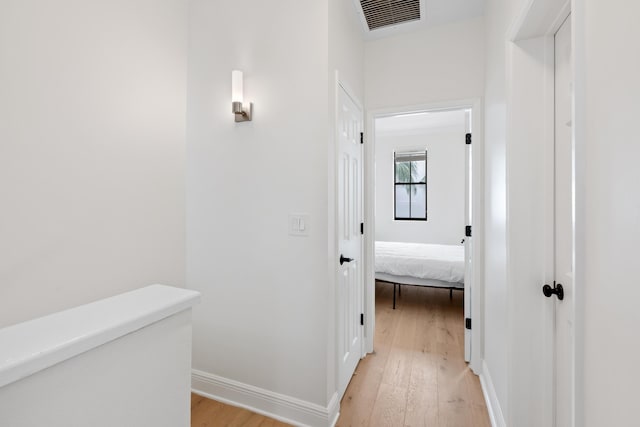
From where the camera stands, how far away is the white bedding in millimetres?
3455

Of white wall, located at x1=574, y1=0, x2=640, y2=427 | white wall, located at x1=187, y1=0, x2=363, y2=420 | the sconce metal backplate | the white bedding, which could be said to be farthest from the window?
white wall, located at x1=574, y1=0, x2=640, y2=427

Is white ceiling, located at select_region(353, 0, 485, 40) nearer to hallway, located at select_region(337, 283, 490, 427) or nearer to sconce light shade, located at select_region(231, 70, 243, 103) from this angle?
sconce light shade, located at select_region(231, 70, 243, 103)

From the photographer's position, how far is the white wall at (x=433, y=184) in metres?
5.45

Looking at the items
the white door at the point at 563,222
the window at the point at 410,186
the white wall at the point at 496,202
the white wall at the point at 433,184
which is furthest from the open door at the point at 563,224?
the window at the point at 410,186

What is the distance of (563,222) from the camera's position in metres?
1.22

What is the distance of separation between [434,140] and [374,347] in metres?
4.31

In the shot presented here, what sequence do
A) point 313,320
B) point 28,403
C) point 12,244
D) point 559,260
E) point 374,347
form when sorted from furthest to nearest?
1. point 374,347
2. point 313,320
3. point 559,260
4. point 12,244
5. point 28,403

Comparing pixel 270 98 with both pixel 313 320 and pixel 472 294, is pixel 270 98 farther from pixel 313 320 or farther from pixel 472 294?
pixel 472 294

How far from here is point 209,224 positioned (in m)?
1.94

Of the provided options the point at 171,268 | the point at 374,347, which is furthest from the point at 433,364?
A: the point at 171,268

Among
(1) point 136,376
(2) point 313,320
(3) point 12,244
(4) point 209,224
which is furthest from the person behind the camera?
(4) point 209,224

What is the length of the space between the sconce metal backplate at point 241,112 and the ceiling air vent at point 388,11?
1.22 metres

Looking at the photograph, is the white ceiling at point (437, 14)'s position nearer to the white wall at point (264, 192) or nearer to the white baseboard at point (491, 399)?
the white wall at point (264, 192)

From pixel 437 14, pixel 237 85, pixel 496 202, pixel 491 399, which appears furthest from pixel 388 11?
pixel 491 399
